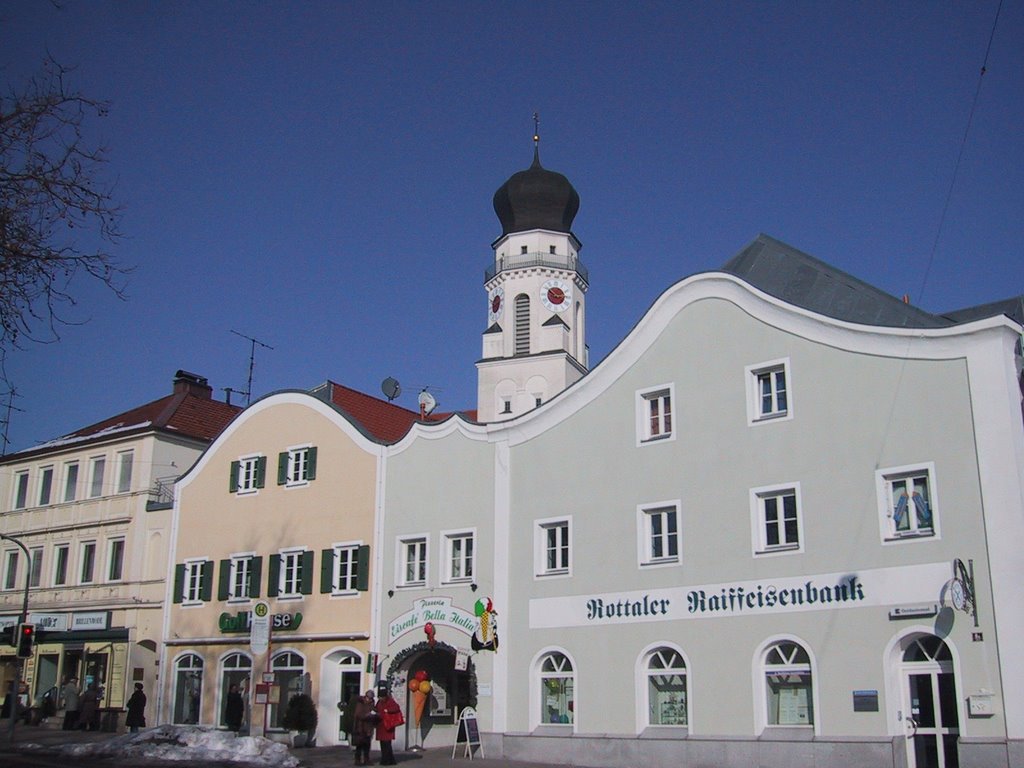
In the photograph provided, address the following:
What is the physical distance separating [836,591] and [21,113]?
16841mm

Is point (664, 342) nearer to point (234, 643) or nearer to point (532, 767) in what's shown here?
point (532, 767)

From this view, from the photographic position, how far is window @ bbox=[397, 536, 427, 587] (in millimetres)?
29391

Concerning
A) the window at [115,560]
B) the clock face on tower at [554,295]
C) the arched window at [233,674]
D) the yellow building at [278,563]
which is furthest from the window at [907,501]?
the window at [115,560]

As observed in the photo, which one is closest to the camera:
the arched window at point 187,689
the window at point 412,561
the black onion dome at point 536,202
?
the window at point 412,561

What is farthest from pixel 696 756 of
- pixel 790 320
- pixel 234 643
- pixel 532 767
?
pixel 234 643

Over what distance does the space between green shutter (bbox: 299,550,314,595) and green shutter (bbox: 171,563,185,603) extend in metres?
5.44

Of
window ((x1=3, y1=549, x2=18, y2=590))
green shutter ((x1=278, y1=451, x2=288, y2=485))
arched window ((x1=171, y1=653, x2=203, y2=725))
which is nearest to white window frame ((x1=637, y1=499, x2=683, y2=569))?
green shutter ((x1=278, y1=451, x2=288, y2=485))

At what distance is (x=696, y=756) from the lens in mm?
22656

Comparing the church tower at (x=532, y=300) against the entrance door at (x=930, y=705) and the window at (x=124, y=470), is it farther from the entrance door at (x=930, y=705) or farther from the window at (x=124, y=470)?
the entrance door at (x=930, y=705)

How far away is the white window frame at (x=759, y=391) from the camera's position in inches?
928

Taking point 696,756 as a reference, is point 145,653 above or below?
above

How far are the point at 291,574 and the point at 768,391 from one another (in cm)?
1546

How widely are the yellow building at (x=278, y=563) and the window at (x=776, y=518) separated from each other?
1131cm

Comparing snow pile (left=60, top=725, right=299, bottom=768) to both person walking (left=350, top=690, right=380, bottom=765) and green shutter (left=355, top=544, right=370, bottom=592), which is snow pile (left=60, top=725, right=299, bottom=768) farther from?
green shutter (left=355, top=544, right=370, bottom=592)
